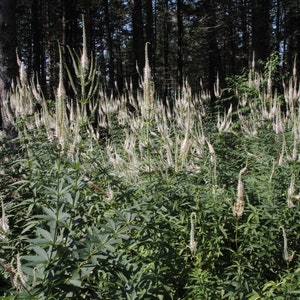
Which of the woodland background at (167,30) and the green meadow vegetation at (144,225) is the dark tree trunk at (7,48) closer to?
the woodland background at (167,30)

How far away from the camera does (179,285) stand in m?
3.43

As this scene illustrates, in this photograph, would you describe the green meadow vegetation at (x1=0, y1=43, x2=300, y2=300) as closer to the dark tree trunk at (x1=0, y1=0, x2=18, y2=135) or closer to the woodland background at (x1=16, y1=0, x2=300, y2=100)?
the woodland background at (x1=16, y1=0, x2=300, y2=100)

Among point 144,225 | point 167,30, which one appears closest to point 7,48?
point 144,225

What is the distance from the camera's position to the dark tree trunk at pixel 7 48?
23.3ft

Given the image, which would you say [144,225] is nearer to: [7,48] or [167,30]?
[7,48]

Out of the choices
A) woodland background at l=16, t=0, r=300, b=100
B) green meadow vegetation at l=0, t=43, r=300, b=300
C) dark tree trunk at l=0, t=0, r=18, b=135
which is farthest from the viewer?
woodland background at l=16, t=0, r=300, b=100

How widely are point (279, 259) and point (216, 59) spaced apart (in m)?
17.6

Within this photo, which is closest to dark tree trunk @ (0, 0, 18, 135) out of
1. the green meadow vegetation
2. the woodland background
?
the woodland background

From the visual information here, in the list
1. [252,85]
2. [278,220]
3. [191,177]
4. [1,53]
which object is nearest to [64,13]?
[1,53]

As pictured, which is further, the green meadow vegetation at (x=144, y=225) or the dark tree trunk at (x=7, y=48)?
the dark tree trunk at (x=7, y=48)

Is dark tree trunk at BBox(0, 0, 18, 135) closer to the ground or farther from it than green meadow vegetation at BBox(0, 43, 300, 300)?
farther from it

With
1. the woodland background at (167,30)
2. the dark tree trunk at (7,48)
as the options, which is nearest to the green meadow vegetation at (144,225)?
the woodland background at (167,30)

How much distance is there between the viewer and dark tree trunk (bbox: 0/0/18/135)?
709 cm

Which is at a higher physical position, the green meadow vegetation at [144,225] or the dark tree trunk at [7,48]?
the dark tree trunk at [7,48]
